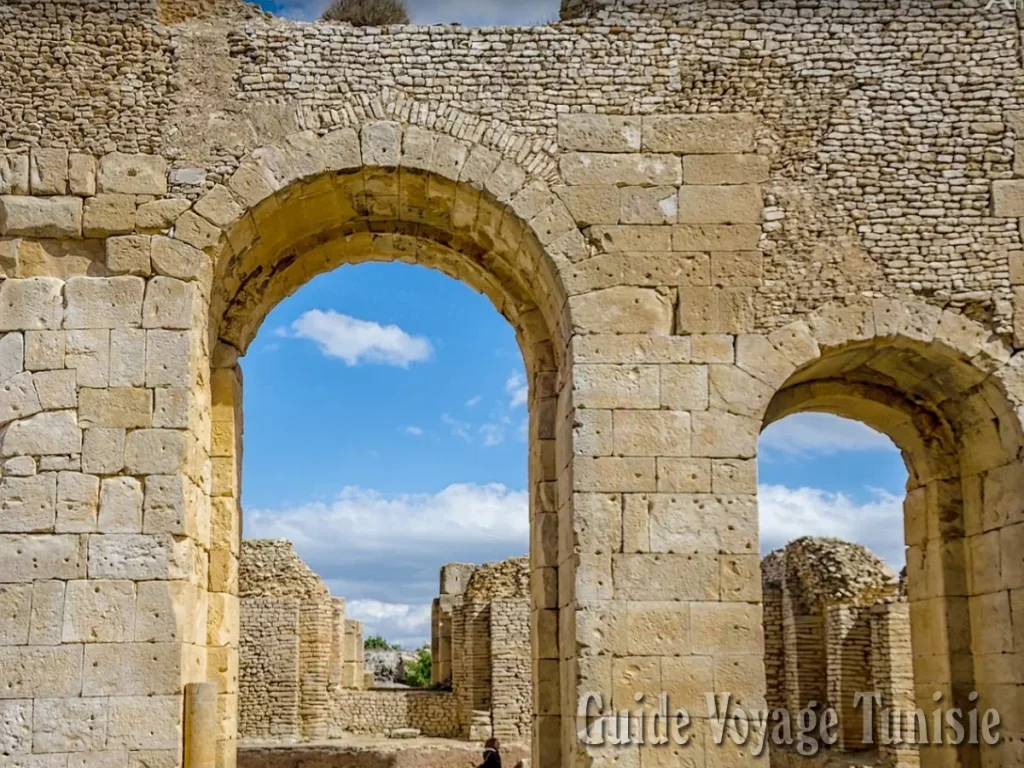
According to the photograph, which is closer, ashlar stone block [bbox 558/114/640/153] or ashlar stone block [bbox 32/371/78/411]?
ashlar stone block [bbox 32/371/78/411]

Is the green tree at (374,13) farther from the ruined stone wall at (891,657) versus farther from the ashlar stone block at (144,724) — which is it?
the ruined stone wall at (891,657)

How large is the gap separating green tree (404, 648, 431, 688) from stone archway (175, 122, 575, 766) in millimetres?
26128

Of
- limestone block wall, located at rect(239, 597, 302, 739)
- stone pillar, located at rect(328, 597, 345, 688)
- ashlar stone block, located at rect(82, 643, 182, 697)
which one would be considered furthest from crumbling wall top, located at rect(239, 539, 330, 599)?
ashlar stone block, located at rect(82, 643, 182, 697)

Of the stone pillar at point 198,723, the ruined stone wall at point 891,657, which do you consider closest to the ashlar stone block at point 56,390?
the stone pillar at point 198,723

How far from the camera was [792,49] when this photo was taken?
952cm

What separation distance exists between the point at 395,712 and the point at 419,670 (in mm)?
13855

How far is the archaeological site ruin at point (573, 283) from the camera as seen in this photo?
8.44 meters

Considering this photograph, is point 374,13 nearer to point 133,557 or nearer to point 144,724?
point 133,557

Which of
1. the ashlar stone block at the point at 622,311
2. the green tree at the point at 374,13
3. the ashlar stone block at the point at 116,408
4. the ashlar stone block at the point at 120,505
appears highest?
the green tree at the point at 374,13

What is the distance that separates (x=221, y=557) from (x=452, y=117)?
3888 mm

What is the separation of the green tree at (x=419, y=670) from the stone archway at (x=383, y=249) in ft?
85.7

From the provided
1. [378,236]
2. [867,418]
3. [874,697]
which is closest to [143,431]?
[378,236]

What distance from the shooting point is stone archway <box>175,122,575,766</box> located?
9.16 metres

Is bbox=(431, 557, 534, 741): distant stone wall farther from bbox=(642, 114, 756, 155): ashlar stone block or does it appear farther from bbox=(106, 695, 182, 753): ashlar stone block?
bbox=(106, 695, 182, 753): ashlar stone block
